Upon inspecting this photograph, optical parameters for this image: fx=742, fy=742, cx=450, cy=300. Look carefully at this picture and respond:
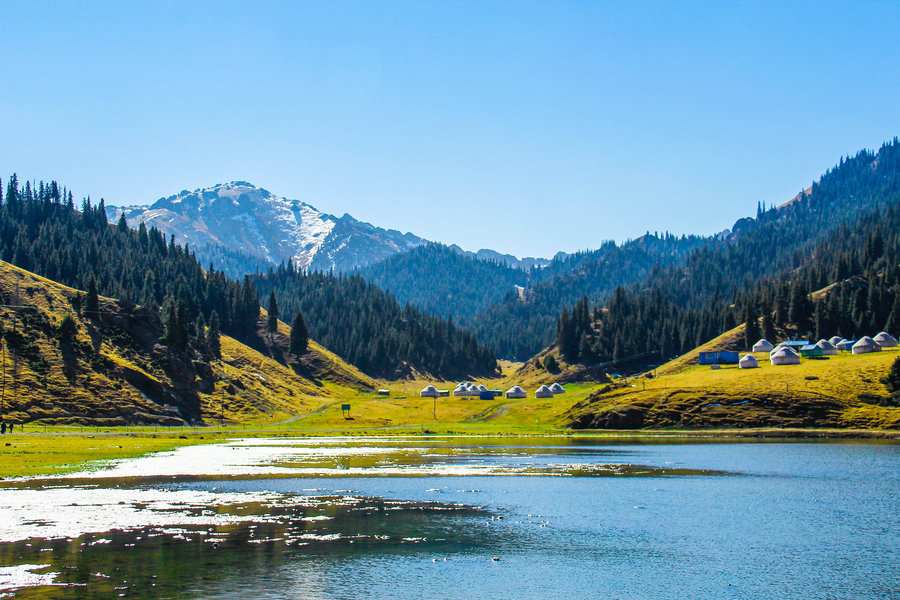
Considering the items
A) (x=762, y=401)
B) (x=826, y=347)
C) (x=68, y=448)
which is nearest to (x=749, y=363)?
(x=826, y=347)

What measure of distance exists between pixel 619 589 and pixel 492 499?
2576cm

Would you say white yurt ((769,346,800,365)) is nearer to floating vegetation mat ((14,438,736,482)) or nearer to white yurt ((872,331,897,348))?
white yurt ((872,331,897,348))

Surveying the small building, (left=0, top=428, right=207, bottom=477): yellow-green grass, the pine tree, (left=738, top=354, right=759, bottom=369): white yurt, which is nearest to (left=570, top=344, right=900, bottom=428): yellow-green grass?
(left=738, top=354, right=759, bottom=369): white yurt

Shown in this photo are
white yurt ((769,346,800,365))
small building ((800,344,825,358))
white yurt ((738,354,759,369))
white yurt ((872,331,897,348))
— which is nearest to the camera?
white yurt ((769,346,800,365))

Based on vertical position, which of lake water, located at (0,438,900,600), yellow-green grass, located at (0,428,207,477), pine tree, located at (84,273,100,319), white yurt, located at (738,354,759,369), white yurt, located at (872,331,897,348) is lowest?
lake water, located at (0,438,900,600)

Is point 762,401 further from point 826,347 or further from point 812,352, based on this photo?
point 826,347

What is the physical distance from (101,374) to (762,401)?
129005 mm

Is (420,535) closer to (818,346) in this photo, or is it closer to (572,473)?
(572,473)

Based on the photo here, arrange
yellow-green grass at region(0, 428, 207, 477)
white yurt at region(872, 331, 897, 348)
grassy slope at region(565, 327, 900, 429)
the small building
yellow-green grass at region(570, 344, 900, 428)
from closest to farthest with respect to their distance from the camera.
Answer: yellow-green grass at region(0, 428, 207, 477) → yellow-green grass at region(570, 344, 900, 428) → grassy slope at region(565, 327, 900, 429) → white yurt at region(872, 331, 897, 348) → the small building

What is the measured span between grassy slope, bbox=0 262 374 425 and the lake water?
64.9 meters

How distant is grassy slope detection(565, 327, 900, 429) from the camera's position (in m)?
132

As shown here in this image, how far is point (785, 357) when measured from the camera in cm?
18462

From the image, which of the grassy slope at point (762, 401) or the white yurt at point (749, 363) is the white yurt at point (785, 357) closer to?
the white yurt at point (749, 363)

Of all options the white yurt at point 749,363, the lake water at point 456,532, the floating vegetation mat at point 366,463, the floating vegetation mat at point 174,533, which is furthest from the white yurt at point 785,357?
the floating vegetation mat at point 174,533
